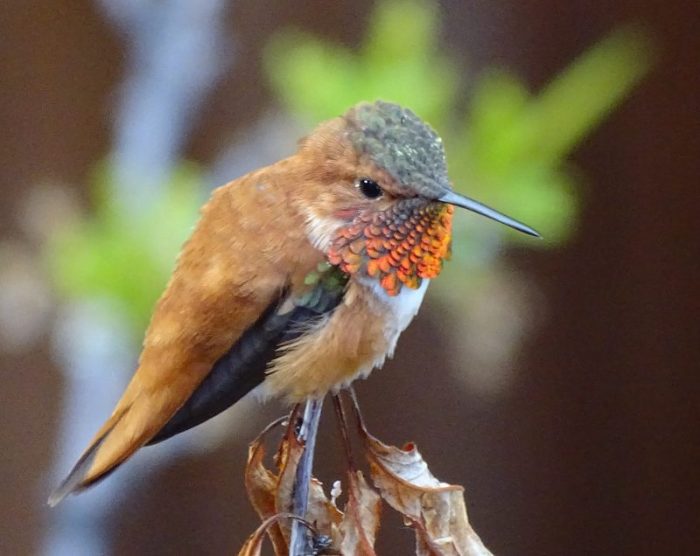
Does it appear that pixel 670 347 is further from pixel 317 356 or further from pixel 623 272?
pixel 317 356

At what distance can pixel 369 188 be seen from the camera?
0.45m

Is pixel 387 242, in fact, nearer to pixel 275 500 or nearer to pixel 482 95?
pixel 275 500

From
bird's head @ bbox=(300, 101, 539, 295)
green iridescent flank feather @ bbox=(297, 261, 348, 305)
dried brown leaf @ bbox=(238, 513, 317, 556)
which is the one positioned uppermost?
bird's head @ bbox=(300, 101, 539, 295)

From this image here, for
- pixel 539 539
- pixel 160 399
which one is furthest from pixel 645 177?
pixel 160 399

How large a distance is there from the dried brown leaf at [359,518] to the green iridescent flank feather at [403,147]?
0.17m

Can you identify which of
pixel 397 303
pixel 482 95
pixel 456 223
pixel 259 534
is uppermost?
pixel 482 95

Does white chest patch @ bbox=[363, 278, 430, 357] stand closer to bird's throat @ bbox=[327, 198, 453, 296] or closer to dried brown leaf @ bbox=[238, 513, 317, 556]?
bird's throat @ bbox=[327, 198, 453, 296]

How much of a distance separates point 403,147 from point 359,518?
214 mm

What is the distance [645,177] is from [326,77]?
0.34 m

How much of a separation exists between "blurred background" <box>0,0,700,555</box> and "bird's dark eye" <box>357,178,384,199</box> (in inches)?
13.0

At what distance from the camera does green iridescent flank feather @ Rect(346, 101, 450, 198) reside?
1.43 feet

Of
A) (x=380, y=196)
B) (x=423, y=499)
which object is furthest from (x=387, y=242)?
(x=423, y=499)

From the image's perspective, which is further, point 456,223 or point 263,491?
point 456,223

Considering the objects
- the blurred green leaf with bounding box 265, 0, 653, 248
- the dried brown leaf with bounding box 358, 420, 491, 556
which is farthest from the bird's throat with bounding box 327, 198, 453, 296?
the blurred green leaf with bounding box 265, 0, 653, 248
